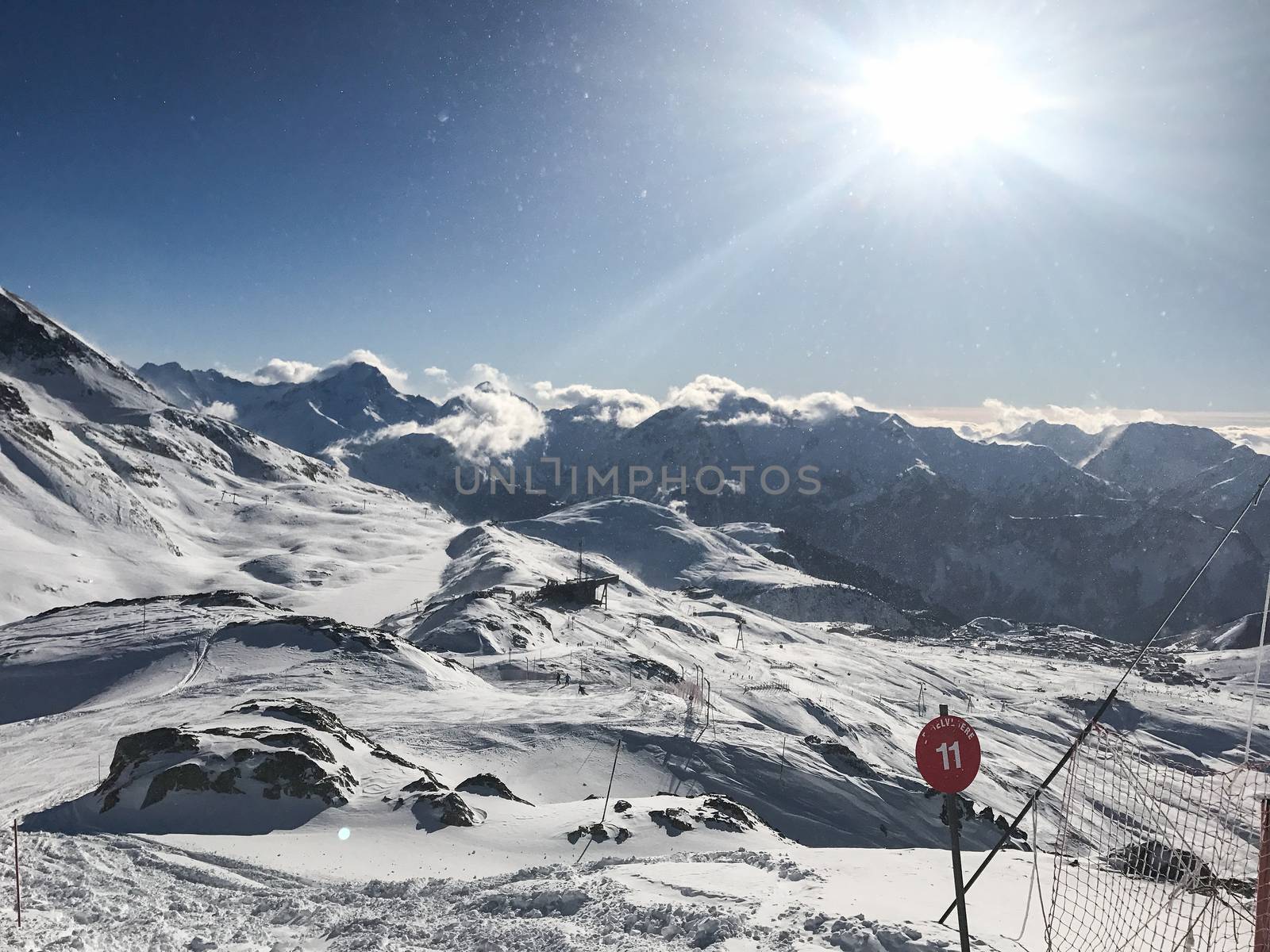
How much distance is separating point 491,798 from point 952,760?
16298mm

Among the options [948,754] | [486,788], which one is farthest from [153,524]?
[948,754]

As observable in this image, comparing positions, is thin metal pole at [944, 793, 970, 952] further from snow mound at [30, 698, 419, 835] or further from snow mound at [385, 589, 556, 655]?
snow mound at [385, 589, 556, 655]

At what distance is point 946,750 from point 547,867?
31.0 feet

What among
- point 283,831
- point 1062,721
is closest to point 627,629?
point 283,831

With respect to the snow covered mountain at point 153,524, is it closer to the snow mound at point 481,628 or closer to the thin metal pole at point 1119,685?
the snow mound at point 481,628

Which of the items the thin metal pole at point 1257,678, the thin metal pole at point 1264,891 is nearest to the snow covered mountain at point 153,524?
the thin metal pole at point 1257,678

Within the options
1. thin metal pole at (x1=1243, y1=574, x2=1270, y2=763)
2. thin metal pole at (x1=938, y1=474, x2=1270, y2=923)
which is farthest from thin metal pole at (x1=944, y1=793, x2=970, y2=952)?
thin metal pole at (x1=1243, y1=574, x2=1270, y2=763)

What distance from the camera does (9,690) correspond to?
131ft

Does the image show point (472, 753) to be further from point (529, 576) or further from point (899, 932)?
point (529, 576)

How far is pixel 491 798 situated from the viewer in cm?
2141

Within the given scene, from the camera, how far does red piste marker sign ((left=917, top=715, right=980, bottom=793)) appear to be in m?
8.71

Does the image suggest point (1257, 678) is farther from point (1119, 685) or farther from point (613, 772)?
point (613, 772)

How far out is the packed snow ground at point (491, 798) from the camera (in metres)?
11.6

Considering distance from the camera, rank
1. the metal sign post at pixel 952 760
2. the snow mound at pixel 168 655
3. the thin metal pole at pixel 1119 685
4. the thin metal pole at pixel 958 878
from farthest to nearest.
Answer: the snow mound at pixel 168 655 < the metal sign post at pixel 952 760 < the thin metal pole at pixel 958 878 < the thin metal pole at pixel 1119 685
